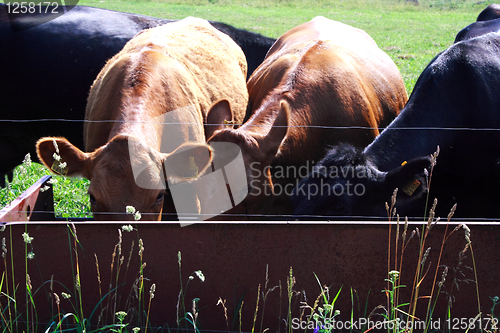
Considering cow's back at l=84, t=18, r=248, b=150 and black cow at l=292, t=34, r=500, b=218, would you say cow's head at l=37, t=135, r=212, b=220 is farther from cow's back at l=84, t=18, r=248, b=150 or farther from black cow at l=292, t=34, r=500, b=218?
black cow at l=292, t=34, r=500, b=218

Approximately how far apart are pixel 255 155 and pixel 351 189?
652mm

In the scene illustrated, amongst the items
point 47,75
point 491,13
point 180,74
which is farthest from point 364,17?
point 180,74

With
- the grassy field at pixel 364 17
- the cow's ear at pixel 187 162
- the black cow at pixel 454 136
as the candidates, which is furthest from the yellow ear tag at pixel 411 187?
the grassy field at pixel 364 17

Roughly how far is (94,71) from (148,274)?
4405 mm

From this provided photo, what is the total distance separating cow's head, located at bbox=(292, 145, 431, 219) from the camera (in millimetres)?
3008

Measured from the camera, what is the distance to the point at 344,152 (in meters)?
3.24

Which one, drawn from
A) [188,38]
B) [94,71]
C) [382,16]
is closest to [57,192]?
[94,71]

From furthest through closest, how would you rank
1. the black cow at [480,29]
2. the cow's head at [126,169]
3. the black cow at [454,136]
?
the black cow at [480,29] → the black cow at [454,136] → the cow's head at [126,169]

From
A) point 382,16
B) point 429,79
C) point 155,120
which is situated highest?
point 429,79

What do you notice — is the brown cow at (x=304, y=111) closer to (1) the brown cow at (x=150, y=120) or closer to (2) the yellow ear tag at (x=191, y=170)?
(2) the yellow ear tag at (x=191, y=170)

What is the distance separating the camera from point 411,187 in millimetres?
2945

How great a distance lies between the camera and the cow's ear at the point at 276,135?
3264 mm

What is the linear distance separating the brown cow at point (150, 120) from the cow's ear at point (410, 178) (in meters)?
1.15

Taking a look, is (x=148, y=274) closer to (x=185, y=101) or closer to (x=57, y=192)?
(x=185, y=101)
